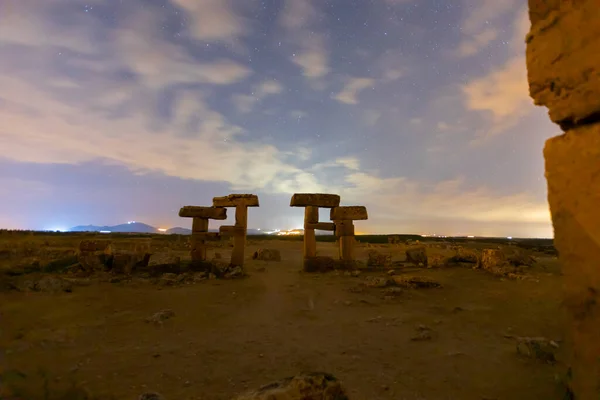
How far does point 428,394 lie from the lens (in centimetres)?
384

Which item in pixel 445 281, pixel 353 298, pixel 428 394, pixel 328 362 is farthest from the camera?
pixel 445 281

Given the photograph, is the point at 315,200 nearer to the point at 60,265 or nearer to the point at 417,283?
the point at 417,283

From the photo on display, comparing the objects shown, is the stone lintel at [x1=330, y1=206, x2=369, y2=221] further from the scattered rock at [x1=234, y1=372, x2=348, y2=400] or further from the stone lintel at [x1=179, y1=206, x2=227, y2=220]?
the scattered rock at [x1=234, y1=372, x2=348, y2=400]

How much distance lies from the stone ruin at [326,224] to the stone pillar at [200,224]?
3289 millimetres

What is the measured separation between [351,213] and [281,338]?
8454 mm

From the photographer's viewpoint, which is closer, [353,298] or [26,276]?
[353,298]

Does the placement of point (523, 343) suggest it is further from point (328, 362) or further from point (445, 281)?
point (445, 281)

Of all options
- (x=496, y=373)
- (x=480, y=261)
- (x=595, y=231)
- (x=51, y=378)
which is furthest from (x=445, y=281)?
(x=51, y=378)

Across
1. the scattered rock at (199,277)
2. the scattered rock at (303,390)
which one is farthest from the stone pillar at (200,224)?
the scattered rock at (303,390)

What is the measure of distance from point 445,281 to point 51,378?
10.3 m

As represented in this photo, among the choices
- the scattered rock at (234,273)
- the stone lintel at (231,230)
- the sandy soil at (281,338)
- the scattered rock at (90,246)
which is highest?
the stone lintel at (231,230)

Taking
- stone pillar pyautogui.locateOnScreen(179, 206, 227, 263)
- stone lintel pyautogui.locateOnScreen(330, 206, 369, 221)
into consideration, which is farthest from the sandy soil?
stone lintel pyautogui.locateOnScreen(330, 206, 369, 221)

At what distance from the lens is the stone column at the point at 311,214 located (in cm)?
1356

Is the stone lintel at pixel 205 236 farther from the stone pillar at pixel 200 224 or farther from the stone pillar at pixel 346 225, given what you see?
the stone pillar at pixel 346 225
